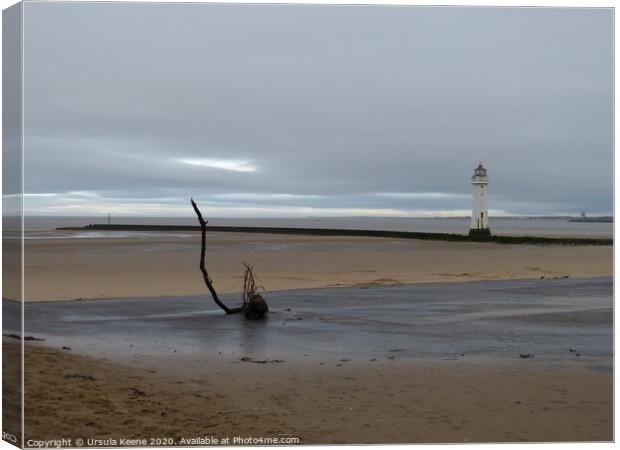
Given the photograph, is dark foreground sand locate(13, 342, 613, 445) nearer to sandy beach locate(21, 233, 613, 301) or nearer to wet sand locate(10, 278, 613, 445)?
wet sand locate(10, 278, 613, 445)

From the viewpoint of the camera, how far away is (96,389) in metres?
7.66

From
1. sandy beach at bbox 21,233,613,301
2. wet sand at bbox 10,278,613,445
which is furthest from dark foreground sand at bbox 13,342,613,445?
sandy beach at bbox 21,233,613,301

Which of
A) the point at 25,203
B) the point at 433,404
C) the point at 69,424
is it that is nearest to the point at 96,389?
the point at 69,424

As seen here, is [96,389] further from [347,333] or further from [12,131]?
[347,333]

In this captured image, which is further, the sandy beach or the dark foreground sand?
the sandy beach

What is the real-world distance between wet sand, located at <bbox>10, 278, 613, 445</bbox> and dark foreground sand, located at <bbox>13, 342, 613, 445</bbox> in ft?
0.04

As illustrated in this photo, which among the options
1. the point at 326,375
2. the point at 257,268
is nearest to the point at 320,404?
the point at 326,375

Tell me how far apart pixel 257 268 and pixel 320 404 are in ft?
65.6

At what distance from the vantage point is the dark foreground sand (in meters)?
7.01

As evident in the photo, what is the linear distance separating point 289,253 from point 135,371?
93.6ft

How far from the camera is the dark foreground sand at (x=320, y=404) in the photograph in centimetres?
701

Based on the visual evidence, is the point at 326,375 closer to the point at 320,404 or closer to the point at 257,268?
the point at 320,404

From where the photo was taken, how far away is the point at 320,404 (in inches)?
295

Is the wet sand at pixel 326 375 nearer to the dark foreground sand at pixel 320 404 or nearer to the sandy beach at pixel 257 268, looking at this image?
the dark foreground sand at pixel 320 404
